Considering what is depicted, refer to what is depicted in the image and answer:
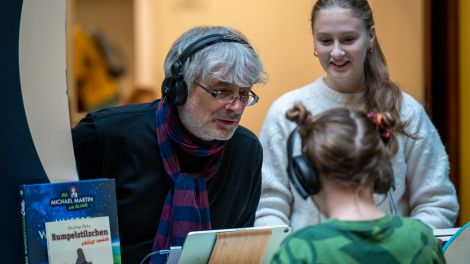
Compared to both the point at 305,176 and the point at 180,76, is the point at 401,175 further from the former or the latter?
the point at 305,176

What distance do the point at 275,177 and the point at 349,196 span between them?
3.86 feet

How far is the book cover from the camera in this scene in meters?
1.96

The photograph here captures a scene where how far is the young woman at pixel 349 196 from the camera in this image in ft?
5.36

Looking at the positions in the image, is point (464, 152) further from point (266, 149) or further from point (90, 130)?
point (90, 130)

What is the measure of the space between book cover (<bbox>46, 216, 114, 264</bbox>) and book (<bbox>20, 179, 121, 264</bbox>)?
0.01m

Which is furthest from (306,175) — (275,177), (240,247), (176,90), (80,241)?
(275,177)

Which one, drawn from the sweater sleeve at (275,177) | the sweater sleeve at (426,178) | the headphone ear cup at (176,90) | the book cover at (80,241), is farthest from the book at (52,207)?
the sweater sleeve at (426,178)

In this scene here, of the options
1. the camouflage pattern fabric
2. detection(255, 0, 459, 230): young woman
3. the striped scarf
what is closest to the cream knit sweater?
detection(255, 0, 459, 230): young woman

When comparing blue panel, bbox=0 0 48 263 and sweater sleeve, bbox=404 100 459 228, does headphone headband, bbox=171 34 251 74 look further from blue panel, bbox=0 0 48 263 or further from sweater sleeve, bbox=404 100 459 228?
sweater sleeve, bbox=404 100 459 228

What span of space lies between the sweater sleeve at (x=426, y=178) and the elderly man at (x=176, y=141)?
0.74 m

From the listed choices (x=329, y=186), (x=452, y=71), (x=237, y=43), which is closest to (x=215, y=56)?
(x=237, y=43)

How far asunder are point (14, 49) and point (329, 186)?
36.0 inches

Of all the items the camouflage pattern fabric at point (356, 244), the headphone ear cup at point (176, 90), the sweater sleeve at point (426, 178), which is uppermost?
the headphone ear cup at point (176, 90)

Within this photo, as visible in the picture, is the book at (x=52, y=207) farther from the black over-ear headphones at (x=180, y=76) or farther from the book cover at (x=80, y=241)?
the black over-ear headphones at (x=180, y=76)
